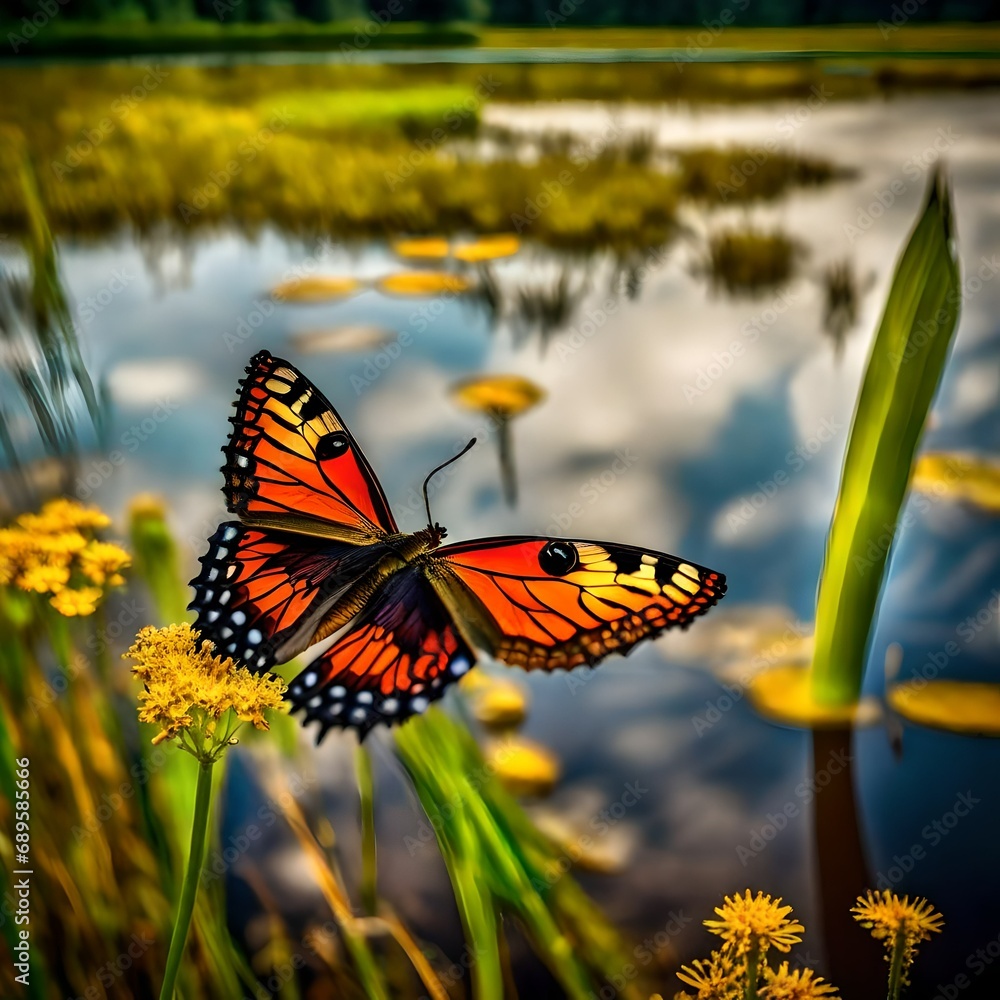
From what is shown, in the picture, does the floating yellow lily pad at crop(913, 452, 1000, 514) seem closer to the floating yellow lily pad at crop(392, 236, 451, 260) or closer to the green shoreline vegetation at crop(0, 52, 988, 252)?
the green shoreline vegetation at crop(0, 52, 988, 252)

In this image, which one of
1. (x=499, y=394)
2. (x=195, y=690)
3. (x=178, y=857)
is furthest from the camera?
(x=499, y=394)

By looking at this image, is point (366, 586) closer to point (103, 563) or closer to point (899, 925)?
point (103, 563)

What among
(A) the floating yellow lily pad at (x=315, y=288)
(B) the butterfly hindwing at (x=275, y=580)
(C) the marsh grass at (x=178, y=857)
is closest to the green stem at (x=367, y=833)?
(C) the marsh grass at (x=178, y=857)

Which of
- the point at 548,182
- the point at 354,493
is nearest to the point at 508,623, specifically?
the point at 354,493

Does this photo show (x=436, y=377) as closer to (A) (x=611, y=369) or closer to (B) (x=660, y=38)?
(A) (x=611, y=369)

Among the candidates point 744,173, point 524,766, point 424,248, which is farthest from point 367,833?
point 744,173
